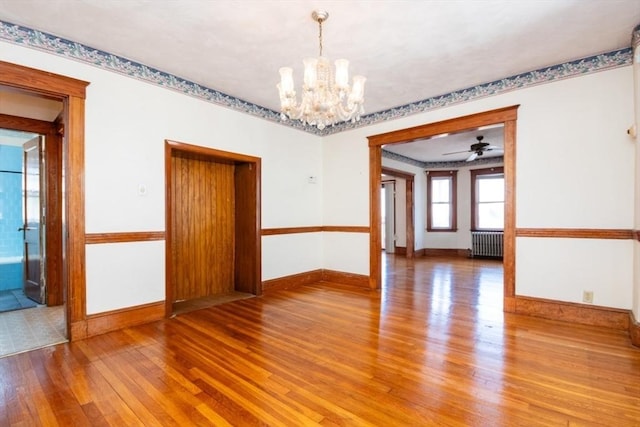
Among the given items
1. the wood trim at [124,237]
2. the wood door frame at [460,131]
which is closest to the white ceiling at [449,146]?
the wood door frame at [460,131]

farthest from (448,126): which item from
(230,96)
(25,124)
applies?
(25,124)

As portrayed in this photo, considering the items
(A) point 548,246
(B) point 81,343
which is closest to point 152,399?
(B) point 81,343

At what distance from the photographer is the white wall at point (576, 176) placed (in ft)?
10.0

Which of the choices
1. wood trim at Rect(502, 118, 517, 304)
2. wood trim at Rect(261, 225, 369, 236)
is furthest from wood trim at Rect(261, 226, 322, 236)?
wood trim at Rect(502, 118, 517, 304)

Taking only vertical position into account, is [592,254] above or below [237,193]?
below

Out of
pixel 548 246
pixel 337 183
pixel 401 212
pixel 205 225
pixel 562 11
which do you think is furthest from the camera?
pixel 401 212

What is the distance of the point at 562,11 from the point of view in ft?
8.05

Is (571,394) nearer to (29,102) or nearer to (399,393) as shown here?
(399,393)

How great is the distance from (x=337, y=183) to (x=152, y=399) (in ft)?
13.5

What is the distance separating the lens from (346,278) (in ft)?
16.9

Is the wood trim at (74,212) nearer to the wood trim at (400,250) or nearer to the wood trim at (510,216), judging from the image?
the wood trim at (510,216)

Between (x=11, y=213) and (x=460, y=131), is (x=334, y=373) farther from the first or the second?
(x=11, y=213)

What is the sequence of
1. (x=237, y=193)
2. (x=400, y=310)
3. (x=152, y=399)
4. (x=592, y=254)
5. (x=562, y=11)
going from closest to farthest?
(x=152, y=399) < (x=562, y=11) < (x=592, y=254) < (x=400, y=310) < (x=237, y=193)

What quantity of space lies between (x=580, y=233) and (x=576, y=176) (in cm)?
62
